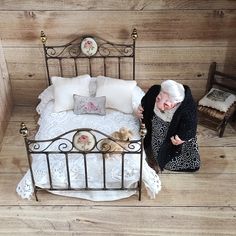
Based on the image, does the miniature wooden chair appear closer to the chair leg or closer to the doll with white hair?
the chair leg

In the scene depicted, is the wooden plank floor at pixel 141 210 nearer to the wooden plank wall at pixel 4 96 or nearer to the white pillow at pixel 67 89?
the wooden plank wall at pixel 4 96

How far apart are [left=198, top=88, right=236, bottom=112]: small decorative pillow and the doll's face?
2.33 feet

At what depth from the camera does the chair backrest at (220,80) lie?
328cm

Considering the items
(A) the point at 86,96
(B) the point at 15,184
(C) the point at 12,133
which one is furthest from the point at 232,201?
(C) the point at 12,133

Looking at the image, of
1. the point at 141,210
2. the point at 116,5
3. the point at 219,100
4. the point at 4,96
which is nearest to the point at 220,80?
the point at 219,100

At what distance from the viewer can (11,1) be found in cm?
302

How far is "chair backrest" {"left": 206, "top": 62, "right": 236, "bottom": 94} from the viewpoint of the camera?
328 cm

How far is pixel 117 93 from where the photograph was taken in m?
3.08

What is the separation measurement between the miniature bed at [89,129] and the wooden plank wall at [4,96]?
0.33 meters

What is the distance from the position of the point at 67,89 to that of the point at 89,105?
239 mm

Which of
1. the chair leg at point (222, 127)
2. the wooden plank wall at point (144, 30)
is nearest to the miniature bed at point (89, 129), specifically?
the wooden plank wall at point (144, 30)

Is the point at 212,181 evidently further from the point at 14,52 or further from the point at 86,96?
the point at 14,52

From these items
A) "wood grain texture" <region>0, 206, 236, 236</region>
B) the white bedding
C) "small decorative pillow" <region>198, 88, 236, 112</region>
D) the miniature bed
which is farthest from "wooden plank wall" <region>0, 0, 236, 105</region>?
"wood grain texture" <region>0, 206, 236, 236</region>

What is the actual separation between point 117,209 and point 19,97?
1566 mm
